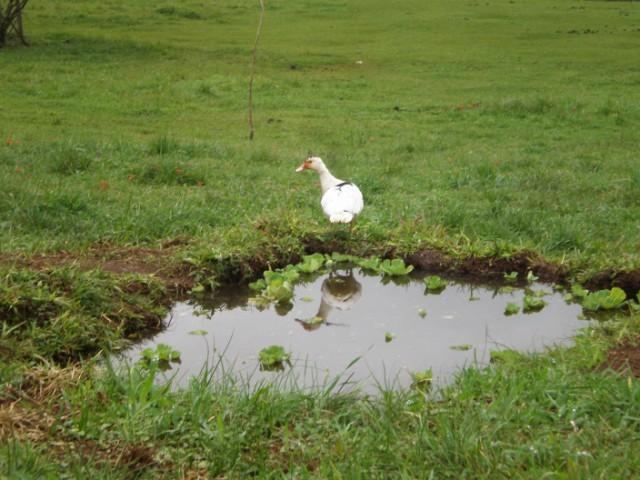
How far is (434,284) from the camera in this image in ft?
23.9

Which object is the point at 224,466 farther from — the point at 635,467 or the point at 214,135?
the point at 214,135

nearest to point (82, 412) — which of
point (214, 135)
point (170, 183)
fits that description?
point (170, 183)

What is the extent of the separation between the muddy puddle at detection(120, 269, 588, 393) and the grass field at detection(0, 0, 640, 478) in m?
0.34

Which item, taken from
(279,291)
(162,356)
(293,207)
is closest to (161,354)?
(162,356)

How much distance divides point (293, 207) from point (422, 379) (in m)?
3.78

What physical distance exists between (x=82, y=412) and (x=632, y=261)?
14.9 feet

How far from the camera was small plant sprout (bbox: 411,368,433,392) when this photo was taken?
17.2 feet

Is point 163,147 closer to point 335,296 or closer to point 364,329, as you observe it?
point 335,296

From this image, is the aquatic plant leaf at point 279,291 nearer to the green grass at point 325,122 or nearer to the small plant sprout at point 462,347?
the green grass at point 325,122

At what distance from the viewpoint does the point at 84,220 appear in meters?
7.84

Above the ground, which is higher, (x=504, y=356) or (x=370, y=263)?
(x=504, y=356)

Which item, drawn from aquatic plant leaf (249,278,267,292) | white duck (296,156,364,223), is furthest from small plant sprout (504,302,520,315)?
aquatic plant leaf (249,278,267,292)

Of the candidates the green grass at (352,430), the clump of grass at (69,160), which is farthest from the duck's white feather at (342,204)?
the clump of grass at (69,160)

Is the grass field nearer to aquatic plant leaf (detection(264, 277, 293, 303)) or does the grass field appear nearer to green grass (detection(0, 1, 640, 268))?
green grass (detection(0, 1, 640, 268))
